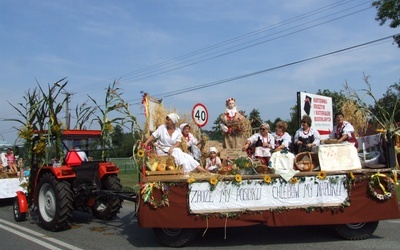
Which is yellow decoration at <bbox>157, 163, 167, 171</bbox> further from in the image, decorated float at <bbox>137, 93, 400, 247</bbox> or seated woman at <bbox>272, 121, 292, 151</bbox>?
seated woman at <bbox>272, 121, 292, 151</bbox>

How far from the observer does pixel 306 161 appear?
6973mm

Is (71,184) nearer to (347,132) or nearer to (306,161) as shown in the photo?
(306,161)

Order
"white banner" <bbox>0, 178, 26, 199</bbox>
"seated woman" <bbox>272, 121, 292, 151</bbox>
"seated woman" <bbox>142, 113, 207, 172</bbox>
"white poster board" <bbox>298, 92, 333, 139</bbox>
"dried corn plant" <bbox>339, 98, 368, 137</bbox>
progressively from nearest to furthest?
"seated woman" <bbox>142, 113, 207, 172</bbox> < "seated woman" <bbox>272, 121, 292, 151</bbox> < "dried corn plant" <bbox>339, 98, 368, 137</bbox> < "white banner" <bbox>0, 178, 26, 199</bbox> < "white poster board" <bbox>298, 92, 333, 139</bbox>

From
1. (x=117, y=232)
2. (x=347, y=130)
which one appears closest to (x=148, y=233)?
(x=117, y=232)

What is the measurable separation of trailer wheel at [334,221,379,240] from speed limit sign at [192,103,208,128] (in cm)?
495

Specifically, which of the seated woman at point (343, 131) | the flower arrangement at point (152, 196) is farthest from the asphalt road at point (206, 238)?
the seated woman at point (343, 131)

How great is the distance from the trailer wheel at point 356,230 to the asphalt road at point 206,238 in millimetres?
91

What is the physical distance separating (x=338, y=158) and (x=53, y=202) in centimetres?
557

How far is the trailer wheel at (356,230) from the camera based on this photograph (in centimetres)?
677

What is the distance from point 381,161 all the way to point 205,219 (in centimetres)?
306

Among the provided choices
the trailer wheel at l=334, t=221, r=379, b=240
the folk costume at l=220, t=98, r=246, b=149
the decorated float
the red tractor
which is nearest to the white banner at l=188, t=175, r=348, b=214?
the decorated float

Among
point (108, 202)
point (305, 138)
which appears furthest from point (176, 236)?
point (305, 138)

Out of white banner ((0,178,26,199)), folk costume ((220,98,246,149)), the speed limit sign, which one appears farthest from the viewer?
white banner ((0,178,26,199))

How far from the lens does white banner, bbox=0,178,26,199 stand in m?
12.7
